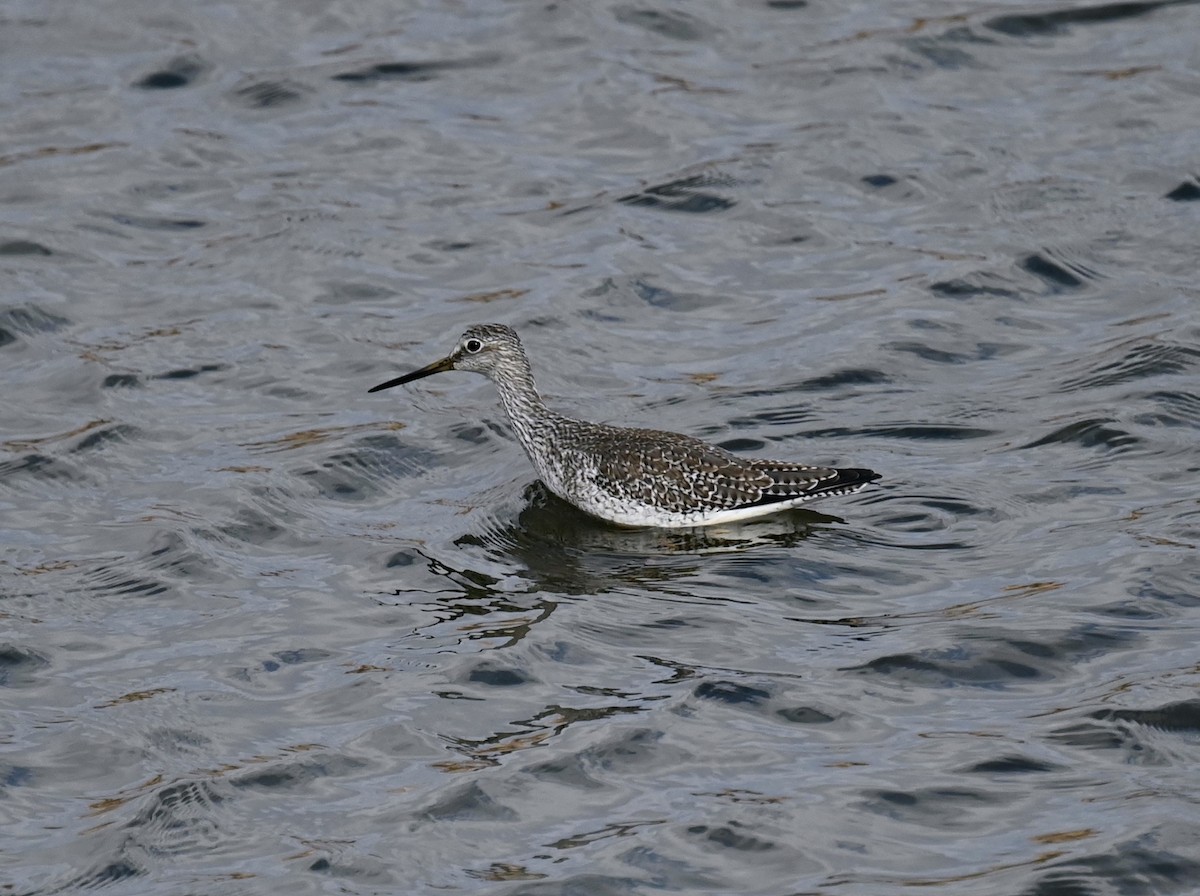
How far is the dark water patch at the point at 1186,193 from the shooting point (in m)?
16.6

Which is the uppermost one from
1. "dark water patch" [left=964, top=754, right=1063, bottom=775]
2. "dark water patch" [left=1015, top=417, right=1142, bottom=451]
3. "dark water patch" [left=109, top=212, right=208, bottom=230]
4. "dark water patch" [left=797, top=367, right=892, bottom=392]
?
"dark water patch" [left=109, top=212, right=208, bottom=230]

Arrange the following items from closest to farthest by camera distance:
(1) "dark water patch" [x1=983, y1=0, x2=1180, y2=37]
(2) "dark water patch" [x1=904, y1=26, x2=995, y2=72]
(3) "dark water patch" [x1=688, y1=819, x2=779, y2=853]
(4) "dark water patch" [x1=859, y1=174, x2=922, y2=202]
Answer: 1. (3) "dark water patch" [x1=688, y1=819, x2=779, y2=853]
2. (4) "dark water patch" [x1=859, y1=174, x2=922, y2=202]
3. (2) "dark water patch" [x1=904, y1=26, x2=995, y2=72]
4. (1) "dark water patch" [x1=983, y1=0, x2=1180, y2=37]

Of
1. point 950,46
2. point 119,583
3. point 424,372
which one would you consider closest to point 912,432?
point 424,372

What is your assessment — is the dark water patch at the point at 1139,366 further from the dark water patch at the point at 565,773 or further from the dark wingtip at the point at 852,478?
the dark water patch at the point at 565,773

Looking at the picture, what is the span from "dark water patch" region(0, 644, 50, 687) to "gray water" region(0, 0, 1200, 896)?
53 millimetres

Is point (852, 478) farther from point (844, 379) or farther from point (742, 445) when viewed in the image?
point (844, 379)

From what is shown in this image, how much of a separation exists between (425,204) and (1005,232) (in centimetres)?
544

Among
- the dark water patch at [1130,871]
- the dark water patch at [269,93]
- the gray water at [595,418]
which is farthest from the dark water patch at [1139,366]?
the dark water patch at [269,93]

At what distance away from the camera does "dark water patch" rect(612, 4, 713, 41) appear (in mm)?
20312

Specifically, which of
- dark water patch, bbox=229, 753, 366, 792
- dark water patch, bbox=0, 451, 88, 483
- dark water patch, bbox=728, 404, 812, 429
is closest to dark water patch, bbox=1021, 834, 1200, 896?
dark water patch, bbox=229, 753, 366, 792

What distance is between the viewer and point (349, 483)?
12.9 metres

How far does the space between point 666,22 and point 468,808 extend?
13473 millimetres

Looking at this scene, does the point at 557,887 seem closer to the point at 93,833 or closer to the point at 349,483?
the point at 93,833

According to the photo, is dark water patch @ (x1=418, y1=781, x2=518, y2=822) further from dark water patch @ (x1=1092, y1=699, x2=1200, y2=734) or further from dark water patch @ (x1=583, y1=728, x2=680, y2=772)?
dark water patch @ (x1=1092, y1=699, x2=1200, y2=734)
